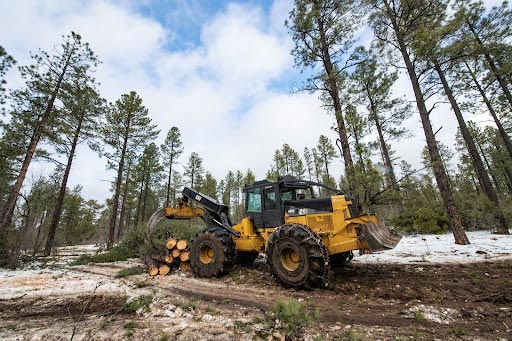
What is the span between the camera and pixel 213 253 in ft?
21.8

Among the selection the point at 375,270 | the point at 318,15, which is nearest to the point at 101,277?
the point at 375,270

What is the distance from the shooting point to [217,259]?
247 inches

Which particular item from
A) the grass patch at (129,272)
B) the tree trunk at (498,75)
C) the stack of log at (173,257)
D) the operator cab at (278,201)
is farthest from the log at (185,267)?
the tree trunk at (498,75)

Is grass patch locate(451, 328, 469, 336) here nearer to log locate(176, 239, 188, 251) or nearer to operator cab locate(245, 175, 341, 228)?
operator cab locate(245, 175, 341, 228)

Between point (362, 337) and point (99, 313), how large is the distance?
154 inches

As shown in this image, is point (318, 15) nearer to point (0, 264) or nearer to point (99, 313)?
point (99, 313)

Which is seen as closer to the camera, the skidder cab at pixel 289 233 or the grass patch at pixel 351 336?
the grass patch at pixel 351 336

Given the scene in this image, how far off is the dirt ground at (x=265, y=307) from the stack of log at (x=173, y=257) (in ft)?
3.42

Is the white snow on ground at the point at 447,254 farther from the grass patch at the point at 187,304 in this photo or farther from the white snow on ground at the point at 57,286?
the white snow on ground at the point at 57,286

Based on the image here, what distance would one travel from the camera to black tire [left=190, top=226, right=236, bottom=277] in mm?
6225

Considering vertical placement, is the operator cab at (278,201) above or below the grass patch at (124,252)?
above

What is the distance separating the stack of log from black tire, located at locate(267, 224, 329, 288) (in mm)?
3324

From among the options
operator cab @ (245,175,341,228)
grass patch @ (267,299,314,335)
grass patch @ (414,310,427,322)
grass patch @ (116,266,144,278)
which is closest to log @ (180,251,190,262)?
grass patch @ (116,266,144,278)

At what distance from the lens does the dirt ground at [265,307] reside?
9.45 ft
